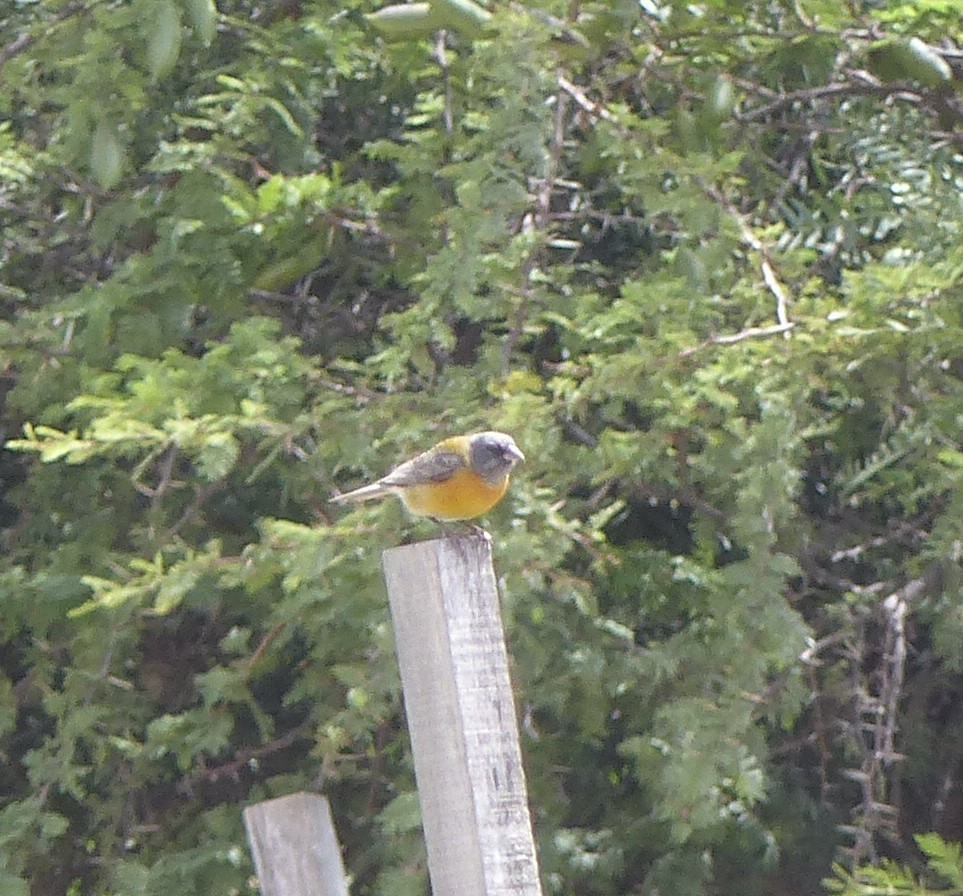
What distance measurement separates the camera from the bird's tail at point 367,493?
358 centimetres

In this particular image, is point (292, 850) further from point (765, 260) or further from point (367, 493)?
point (765, 260)

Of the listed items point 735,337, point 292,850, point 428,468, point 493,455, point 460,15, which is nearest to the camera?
point 292,850

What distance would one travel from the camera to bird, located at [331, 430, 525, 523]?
3432 mm

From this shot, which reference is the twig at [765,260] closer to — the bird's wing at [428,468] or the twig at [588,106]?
the twig at [588,106]

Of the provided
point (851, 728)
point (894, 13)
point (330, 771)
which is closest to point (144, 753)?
point (330, 771)

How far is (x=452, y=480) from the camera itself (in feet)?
11.5

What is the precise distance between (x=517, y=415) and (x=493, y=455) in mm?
146

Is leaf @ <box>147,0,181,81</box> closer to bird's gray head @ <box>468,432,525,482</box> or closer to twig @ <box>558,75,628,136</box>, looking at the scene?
twig @ <box>558,75,628,136</box>

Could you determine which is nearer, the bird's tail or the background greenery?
Answer: the background greenery

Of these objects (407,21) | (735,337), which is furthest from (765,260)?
(407,21)

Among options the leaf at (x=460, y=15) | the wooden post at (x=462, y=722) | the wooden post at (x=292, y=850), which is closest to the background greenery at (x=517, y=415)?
the leaf at (x=460, y=15)

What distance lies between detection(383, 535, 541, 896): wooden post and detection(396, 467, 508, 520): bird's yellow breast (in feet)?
4.18

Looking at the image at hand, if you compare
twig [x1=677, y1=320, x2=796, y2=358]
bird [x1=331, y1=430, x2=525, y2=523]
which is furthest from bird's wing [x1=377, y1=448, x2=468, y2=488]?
twig [x1=677, y1=320, x2=796, y2=358]

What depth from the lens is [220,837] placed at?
408 cm
